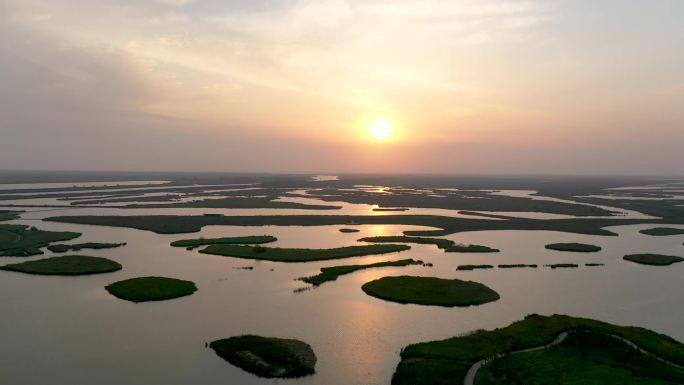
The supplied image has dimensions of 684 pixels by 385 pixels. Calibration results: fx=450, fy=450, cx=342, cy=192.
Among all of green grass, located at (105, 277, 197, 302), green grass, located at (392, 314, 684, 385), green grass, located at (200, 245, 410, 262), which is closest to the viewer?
green grass, located at (392, 314, 684, 385)

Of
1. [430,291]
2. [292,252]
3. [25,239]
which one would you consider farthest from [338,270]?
[25,239]

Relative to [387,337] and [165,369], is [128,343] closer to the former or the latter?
[165,369]

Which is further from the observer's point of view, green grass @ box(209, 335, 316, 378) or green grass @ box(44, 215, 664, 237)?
green grass @ box(44, 215, 664, 237)

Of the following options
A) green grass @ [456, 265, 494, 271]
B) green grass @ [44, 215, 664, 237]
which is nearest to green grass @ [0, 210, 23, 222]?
green grass @ [44, 215, 664, 237]

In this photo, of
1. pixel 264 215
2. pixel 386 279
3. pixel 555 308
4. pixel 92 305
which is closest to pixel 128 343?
pixel 92 305

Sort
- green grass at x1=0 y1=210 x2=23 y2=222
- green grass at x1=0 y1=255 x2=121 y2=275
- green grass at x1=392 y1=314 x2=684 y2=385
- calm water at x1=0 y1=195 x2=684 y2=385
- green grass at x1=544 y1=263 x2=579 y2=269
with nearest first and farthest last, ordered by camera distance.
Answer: green grass at x1=392 y1=314 x2=684 y2=385
calm water at x1=0 y1=195 x2=684 y2=385
green grass at x1=0 y1=255 x2=121 y2=275
green grass at x1=544 y1=263 x2=579 y2=269
green grass at x1=0 y1=210 x2=23 y2=222

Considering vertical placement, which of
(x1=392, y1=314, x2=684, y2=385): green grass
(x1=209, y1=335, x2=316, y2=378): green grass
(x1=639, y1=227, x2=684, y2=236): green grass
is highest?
(x1=639, y1=227, x2=684, y2=236): green grass

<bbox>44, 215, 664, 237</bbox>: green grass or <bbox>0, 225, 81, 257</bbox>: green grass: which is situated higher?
<bbox>44, 215, 664, 237</bbox>: green grass

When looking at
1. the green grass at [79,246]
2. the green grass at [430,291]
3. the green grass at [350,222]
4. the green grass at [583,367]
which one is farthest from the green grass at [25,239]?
the green grass at [583,367]

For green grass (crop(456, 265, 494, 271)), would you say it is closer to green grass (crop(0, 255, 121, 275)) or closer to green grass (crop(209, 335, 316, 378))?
green grass (crop(209, 335, 316, 378))
